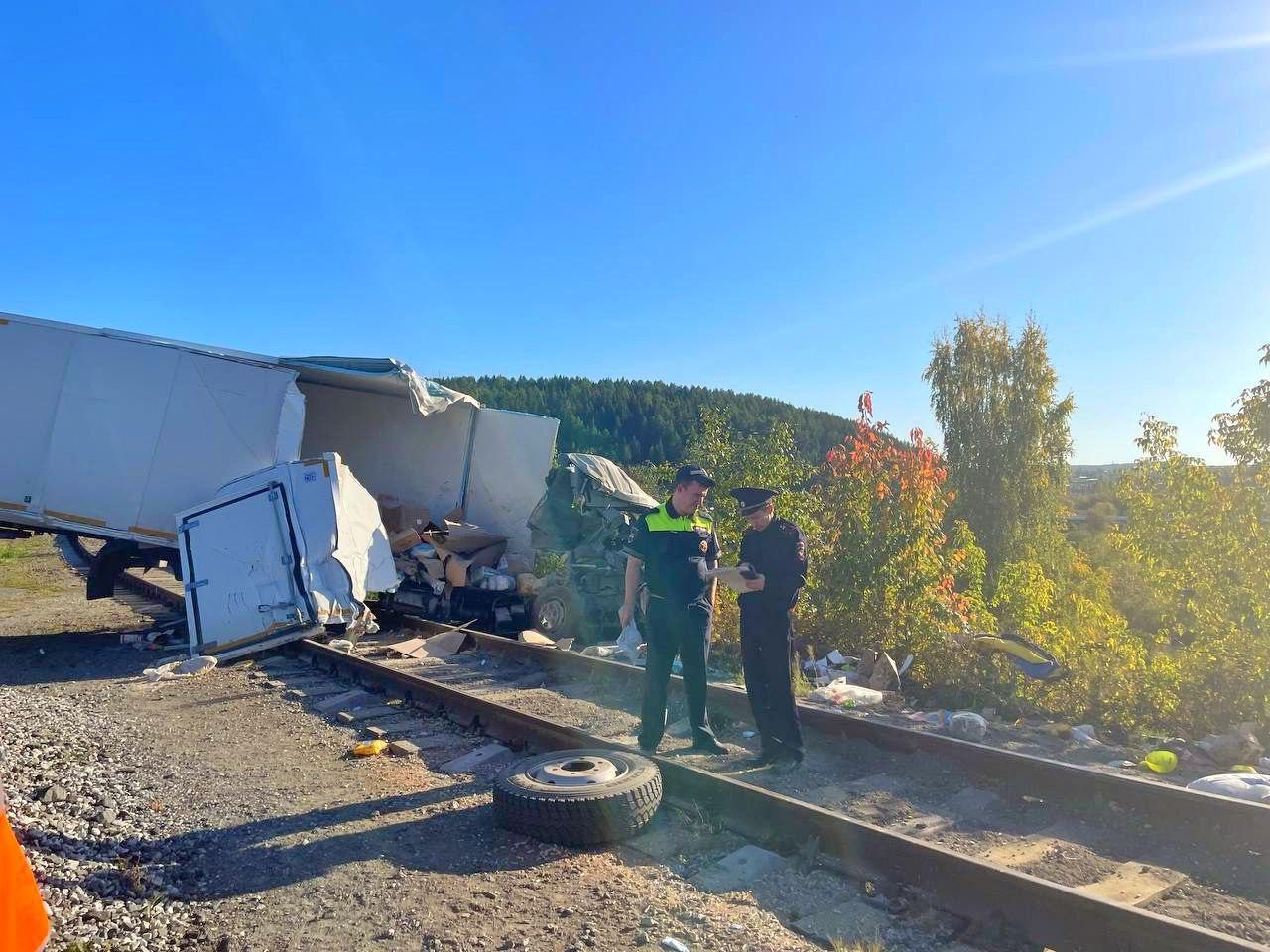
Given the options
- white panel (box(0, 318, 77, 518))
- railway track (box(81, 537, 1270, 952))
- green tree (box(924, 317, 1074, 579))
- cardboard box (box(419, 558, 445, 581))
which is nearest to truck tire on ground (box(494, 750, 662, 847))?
railway track (box(81, 537, 1270, 952))

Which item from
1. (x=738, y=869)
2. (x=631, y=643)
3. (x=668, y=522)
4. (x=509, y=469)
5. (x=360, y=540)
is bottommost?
(x=738, y=869)

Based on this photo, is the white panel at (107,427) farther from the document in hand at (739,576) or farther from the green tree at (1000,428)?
the green tree at (1000,428)

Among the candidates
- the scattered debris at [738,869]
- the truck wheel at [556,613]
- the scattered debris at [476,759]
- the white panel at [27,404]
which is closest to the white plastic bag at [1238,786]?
the scattered debris at [738,869]

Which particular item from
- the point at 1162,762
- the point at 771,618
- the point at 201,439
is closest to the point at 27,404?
the point at 201,439

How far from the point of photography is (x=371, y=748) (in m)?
6.16

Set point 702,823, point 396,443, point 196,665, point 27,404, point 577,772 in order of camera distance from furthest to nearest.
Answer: point 396,443
point 27,404
point 196,665
point 577,772
point 702,823

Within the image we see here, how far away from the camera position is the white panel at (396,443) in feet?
47.3

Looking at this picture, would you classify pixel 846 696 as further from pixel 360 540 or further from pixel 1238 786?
pixel 360 540

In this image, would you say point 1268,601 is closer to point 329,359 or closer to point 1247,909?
point 1247,909

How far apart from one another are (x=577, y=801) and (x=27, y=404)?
379 inches

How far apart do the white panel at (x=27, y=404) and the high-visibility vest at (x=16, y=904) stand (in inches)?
371

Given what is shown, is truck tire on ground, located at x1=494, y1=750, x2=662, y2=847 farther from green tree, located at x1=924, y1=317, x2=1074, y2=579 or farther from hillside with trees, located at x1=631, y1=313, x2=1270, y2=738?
green tree, located at x1=924, y1=317, x2=1074, y2=579

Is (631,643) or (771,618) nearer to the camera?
(771,618)

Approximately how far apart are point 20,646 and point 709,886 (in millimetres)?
10683
